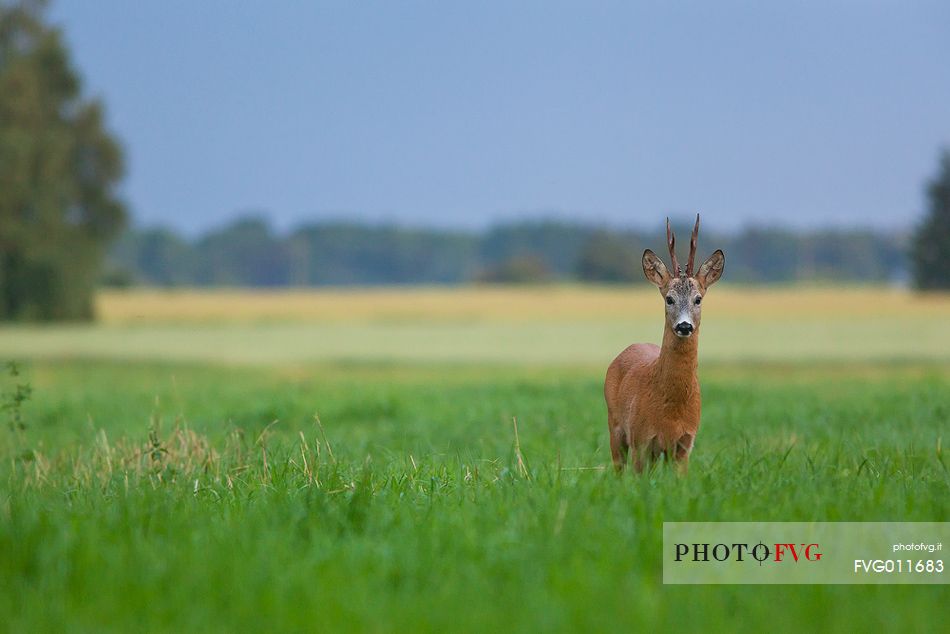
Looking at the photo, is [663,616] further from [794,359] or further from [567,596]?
[794,359]

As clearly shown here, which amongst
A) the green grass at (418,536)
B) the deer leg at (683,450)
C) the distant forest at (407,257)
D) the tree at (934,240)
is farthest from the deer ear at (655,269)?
the distant forest at (407,257)

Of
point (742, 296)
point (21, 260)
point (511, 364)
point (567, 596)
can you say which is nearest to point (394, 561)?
A: point (567, 596)

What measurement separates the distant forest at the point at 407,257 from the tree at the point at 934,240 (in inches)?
935

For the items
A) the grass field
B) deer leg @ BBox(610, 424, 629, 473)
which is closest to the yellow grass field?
the grass field

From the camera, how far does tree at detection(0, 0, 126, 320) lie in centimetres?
4462

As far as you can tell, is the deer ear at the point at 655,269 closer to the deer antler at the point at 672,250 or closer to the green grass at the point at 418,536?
the deer antler at the point at 672,250

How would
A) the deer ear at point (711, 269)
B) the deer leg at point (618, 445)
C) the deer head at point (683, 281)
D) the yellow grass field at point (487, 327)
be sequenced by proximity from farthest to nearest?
1. the yellow grass field at point (487, 327)
2. the deer leg at point (618, 445)
3. the deer ear at point (711, 269)
4. the deer head at point (683, 281)

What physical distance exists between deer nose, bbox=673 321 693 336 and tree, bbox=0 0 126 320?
140 ft

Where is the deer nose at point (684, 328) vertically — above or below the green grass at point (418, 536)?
above

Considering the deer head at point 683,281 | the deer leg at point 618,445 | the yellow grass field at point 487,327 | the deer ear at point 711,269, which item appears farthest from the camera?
the yellow grass field at point 487,327

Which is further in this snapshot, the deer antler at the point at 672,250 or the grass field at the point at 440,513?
the deer antler at the point at 672,250

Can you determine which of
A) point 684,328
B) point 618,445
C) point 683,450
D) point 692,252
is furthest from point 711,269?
point 618,445

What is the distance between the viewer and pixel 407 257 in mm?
88312

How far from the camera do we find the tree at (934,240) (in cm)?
4422
